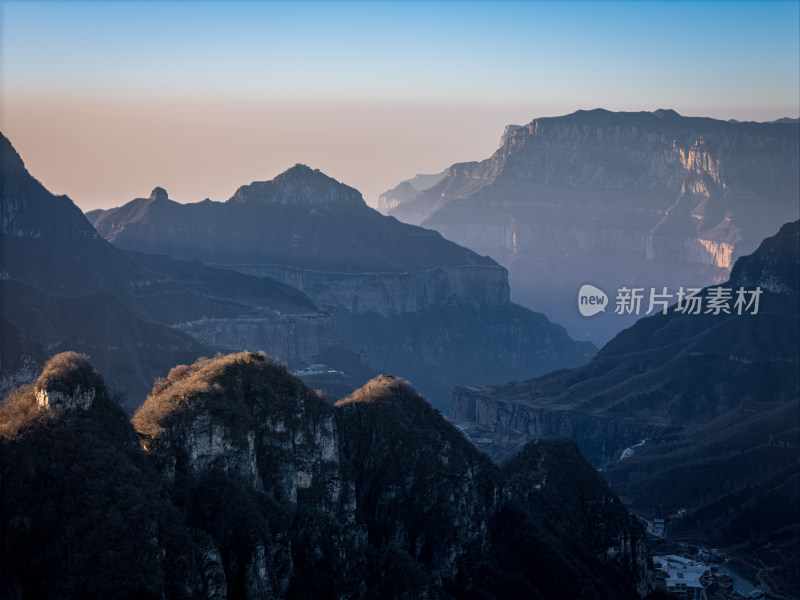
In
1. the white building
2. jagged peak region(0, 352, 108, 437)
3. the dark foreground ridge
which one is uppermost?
jagged peak region(0, 352, 108, 437)

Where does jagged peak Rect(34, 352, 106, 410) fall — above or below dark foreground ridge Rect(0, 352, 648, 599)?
above

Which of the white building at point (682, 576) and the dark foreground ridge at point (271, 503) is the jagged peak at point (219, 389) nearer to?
the dark foreground ridge at point (271, 503)

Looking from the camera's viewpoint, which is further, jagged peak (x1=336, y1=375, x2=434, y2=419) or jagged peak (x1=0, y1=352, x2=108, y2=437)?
jagged peak (x1=336, y1=375, x2=434, y2=419)

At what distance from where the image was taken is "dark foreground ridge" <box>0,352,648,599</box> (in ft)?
230

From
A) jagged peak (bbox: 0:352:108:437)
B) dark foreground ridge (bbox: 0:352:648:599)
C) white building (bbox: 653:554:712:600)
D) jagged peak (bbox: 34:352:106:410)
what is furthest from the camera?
white building (bbox: 653:554:712:600)

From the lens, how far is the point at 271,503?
8106 centimetres

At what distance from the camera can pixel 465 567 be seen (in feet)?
305

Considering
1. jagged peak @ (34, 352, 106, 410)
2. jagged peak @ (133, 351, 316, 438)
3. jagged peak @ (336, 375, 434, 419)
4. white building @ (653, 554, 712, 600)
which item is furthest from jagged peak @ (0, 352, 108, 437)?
white building @ (653, 554, 712, 600)

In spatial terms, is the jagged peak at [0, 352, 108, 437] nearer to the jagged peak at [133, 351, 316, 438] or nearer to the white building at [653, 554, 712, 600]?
the jagged peak at [133, 351, 316, 438]

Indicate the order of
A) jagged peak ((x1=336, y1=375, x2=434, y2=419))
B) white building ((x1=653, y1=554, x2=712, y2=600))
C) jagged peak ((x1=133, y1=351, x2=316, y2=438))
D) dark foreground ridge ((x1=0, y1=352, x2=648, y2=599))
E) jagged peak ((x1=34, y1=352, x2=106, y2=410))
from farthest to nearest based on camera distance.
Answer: white building ((x1=653, y1=554, x2=712, y2=600))
jagged peak ((x1=336, y1=375, x2=434, y2=419))
jagged peak ((x1=133, y1=351, x2=316, y2=438))
jagged peak ((x1=34, y1=352, x2=106, y2=410))
dark foreground ridge ((x1=0, y1=352, x2=648, y2=599))

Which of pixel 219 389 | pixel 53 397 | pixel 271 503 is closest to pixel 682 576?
pixel 219 389

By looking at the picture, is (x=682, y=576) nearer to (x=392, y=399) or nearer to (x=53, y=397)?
(x=392, y=399)

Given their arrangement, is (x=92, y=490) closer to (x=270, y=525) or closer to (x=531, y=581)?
(x=270, y=525)

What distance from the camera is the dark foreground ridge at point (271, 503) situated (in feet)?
230
